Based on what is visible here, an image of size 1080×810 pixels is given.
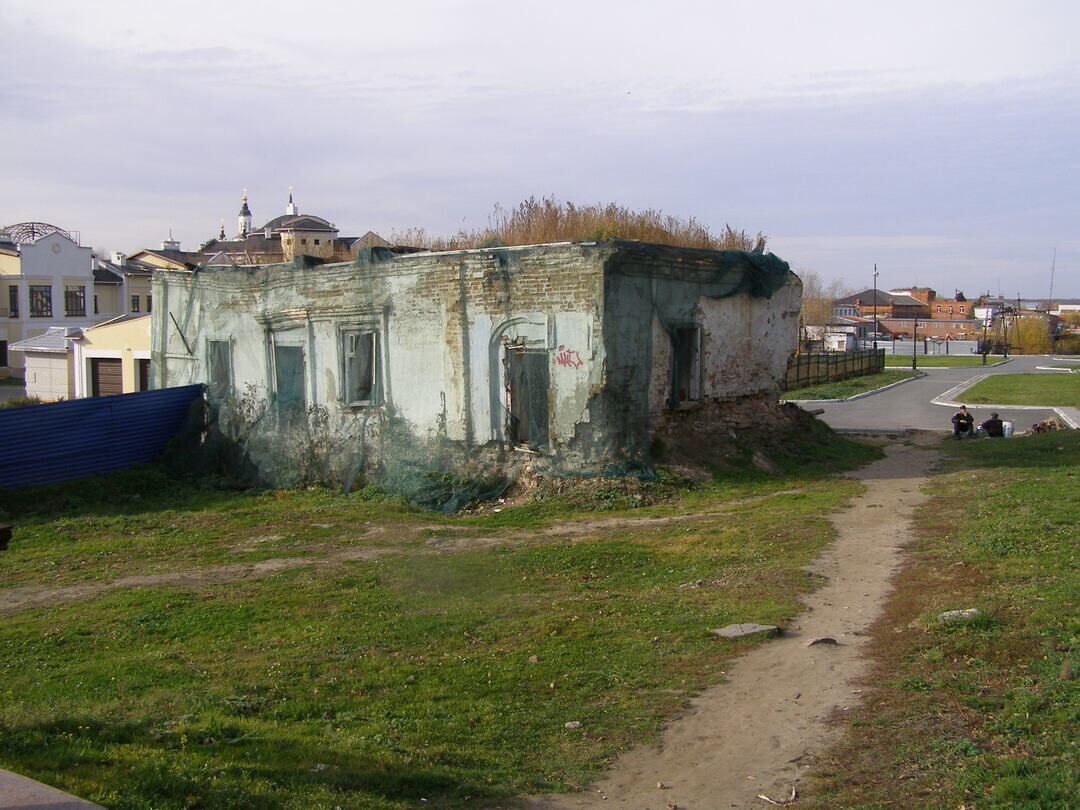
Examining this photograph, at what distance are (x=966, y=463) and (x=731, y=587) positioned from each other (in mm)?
9781

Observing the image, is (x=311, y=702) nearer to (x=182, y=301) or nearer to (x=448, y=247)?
(x=448, y=247)

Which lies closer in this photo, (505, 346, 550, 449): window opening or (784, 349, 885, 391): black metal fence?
(505, 346, 550, 449): window opening

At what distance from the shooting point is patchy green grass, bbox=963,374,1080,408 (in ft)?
114

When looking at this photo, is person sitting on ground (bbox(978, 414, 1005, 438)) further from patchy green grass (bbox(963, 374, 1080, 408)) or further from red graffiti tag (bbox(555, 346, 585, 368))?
red graffiti tag (bbox(555, 346, 585, 368))

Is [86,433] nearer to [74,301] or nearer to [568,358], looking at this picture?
[568,358]

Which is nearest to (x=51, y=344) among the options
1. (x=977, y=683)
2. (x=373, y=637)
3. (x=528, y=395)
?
(x=528, y=395)

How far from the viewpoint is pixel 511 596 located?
1020cm

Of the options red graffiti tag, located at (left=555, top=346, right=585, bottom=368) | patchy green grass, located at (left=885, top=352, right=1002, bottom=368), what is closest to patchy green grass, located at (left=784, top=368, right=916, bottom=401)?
patchy green grass, located at (left=885, top=352, right=1002, bottom=368)

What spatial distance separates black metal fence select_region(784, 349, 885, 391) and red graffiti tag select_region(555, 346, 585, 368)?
2755 cm

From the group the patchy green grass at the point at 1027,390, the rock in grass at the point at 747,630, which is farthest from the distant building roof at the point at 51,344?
the patchy green grass at the point at 1027,390

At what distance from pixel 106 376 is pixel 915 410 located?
25.6 meters

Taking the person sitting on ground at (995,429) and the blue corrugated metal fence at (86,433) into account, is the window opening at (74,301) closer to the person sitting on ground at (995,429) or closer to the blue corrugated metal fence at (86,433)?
the blue corrugated metal fence at (86,433)

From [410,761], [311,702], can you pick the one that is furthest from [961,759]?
[311,702]

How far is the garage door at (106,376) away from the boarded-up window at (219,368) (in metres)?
6.10
